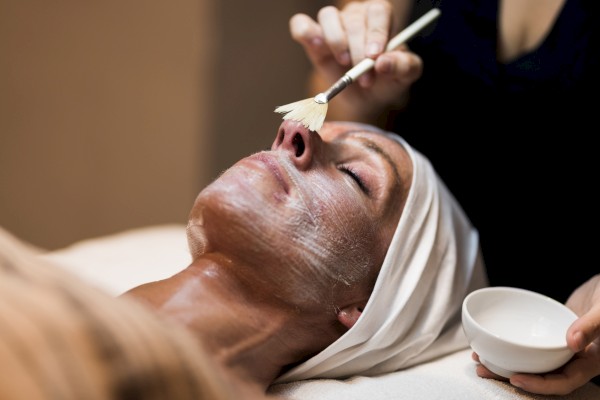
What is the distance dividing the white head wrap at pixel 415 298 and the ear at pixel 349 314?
0.02 meters

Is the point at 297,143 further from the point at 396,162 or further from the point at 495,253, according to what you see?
the point at 495,253

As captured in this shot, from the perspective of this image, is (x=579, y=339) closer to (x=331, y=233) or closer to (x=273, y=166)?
(x=331, y=233)

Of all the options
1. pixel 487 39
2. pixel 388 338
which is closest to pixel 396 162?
pixel 388 338

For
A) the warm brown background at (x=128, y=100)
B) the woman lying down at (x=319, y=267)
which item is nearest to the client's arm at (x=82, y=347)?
the woman lying down at (x=319, y=267)

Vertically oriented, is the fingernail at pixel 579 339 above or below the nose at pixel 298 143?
below

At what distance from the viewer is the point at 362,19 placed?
1433mm

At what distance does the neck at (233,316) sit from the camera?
102cm

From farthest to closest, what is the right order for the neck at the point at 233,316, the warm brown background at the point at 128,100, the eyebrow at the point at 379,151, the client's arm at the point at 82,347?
the warm brown background at the point at 128,100
the eyebrow at the point at 379,151
the neck at the point at 233,316
the client's arm at the point at 82,347

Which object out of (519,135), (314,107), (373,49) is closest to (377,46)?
(373,49)

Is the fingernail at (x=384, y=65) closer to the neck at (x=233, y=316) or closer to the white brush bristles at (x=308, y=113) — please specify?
the white brush bristles at (x=308, y=113)

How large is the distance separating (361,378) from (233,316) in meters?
0.26

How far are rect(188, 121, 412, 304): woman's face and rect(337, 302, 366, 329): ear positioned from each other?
1.4 inches

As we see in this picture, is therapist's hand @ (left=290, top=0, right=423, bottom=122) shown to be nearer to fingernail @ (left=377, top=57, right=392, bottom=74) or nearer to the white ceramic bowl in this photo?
fingernail @ (left=377, top=57, right=392, bottom=74)

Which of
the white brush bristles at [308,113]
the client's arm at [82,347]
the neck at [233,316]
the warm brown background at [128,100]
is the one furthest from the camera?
the warm brown background at [128,100]
